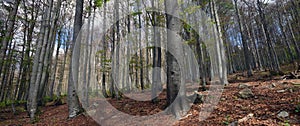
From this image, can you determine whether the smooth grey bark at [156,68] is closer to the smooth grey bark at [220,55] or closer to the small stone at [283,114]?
the smooth grey bark at [220,55]

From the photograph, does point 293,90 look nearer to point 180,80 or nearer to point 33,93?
point 180,80

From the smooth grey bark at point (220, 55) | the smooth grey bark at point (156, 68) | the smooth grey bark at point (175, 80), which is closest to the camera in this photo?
the smooth grey bark at point (175, 80)

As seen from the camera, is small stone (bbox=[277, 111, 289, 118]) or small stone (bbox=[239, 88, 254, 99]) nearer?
small stone (bbox=[277, 111, 289, 118])

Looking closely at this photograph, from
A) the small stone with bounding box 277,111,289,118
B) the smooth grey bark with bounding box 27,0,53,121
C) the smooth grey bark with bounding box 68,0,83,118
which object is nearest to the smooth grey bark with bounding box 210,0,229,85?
the small stone with bounding box 277,111,289,118

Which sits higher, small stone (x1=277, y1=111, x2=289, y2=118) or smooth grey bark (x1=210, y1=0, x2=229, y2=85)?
smooth grey bark (x1=210, y1=0, x2=229, y2=85)

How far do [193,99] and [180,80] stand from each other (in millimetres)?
1265

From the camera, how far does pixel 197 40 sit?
33.6 ft

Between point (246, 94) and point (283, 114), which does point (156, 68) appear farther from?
point (283, 114)

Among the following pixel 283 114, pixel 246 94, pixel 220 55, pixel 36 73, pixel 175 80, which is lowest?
pixel 283 114

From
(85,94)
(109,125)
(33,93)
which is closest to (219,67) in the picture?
(109,125)

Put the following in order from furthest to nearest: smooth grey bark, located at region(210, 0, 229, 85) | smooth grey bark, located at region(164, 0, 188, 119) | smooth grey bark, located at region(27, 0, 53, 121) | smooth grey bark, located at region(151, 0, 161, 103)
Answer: smooth grey bark, located at region(210, 0, 229, 85) < smooth grey bark, located at region(151, 0, 161, 103) < smooth grey bark, located at region(27, 0, 53, 121) < smooth grey bark, located at region(164, 0, 188, 119)

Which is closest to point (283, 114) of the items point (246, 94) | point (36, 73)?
point (246, 94)

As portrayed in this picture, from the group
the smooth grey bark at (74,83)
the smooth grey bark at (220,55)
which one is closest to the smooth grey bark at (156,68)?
the smooth grey bark at (74,83)

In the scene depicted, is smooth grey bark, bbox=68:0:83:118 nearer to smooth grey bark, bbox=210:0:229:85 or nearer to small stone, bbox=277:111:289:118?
small stone, bbox=277:111:289:118
